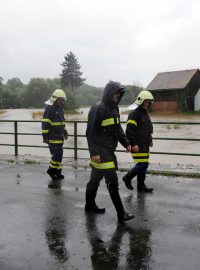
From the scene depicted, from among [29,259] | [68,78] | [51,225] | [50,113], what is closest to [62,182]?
[50,113]

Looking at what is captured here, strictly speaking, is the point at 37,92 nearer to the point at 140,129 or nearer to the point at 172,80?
the point at 172,80

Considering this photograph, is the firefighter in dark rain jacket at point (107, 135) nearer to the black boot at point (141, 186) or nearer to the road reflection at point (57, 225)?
the road reflection at point (57, 225)

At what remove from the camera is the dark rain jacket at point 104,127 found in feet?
15.9

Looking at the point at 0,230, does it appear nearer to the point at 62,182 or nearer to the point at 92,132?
the point at 92,132

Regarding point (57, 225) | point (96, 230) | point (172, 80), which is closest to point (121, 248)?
point (96, 230)

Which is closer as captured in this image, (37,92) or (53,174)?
(53,174)

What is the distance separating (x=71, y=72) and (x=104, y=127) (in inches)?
4229

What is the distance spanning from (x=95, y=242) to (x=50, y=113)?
137 inches

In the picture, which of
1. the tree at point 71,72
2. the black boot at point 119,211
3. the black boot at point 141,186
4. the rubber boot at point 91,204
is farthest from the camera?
the tree at point 71,72

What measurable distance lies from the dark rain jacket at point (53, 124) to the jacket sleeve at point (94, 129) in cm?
247

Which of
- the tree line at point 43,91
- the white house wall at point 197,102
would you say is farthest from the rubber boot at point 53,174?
the tree line at point 43,91

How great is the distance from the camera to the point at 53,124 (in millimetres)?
7363

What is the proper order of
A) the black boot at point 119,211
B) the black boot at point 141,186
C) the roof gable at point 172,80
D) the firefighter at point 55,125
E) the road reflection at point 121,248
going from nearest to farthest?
the road reflection at point 121,248, the black boot at point 119,211, the black boot at point 141,186, the firefighter at point 55,125, the roof gable at point 172,80

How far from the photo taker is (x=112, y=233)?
456cm
